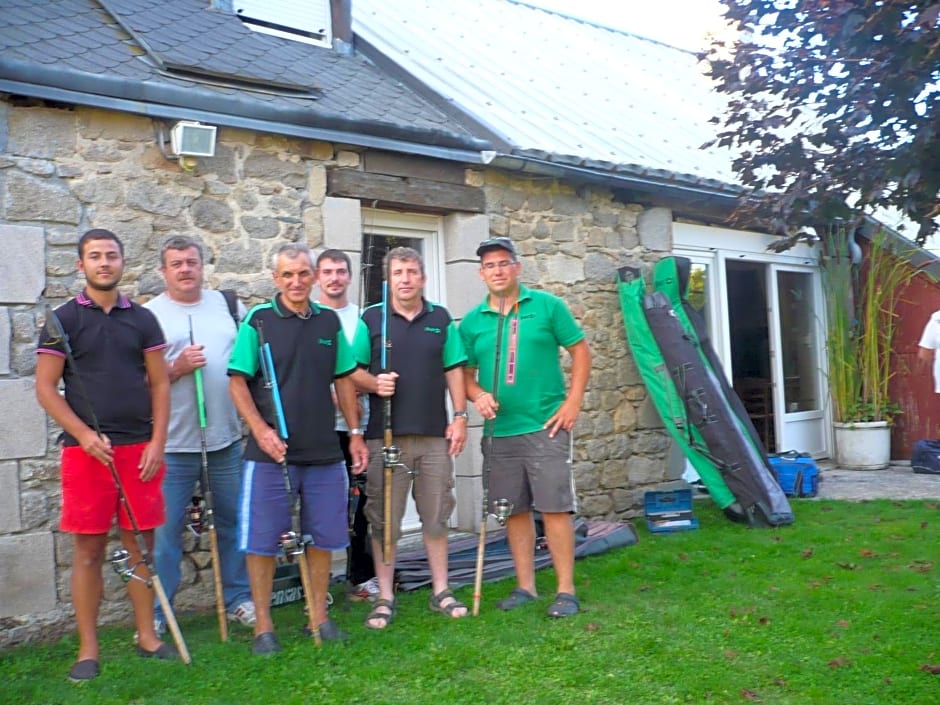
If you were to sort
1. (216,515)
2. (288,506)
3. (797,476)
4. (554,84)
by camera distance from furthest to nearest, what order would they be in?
1. (554,84)
2. (797,476)
3. (216,515)
4. (288,506)

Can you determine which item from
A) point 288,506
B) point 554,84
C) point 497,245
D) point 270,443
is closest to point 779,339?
point 554,84

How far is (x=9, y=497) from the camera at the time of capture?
4355 mm

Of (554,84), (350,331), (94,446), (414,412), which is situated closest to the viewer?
(94,446)

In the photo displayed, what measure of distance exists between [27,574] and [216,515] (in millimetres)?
854

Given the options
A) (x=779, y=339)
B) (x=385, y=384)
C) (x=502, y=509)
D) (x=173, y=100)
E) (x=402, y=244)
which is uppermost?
(x=173, y=100)

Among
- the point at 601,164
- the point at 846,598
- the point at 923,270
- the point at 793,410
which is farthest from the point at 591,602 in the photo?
the point at 923,270

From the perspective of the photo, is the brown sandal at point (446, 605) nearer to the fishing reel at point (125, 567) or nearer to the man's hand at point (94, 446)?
the fishing reel at point (125, 567)

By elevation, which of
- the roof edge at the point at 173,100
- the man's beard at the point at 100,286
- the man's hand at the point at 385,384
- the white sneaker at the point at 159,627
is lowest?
the white sneaker at the point at 159,627

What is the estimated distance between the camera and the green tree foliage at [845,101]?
3439 mm

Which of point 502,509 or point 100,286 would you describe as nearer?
point 100,286

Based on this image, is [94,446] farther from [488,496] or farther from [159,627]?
[488,496]

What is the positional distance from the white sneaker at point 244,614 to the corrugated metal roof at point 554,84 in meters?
3.24

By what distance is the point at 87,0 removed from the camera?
5.68m

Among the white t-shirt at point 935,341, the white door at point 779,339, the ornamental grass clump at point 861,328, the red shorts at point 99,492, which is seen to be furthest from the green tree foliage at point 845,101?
the ornamental grass clump at point 861,328
